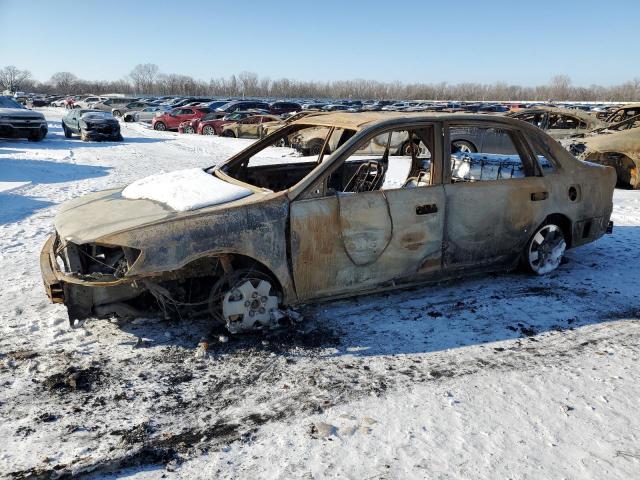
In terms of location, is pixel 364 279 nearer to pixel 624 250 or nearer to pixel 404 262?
pixel 404 262

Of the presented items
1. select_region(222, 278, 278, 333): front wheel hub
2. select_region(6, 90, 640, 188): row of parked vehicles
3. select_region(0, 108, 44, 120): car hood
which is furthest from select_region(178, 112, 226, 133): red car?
select_region(222, 278, 278, 333): front wheel hub

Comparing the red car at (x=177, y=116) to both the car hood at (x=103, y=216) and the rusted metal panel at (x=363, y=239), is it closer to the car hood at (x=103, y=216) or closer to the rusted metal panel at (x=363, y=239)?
the car hood at (x=103, y=216)

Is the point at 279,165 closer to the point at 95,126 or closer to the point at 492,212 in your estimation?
the point at 492,212

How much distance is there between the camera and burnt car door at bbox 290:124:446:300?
3844mm

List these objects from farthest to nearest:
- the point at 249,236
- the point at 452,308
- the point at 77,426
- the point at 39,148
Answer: the point at 39,148
the point at 452,308
the point at 249,236
the point at 77,426

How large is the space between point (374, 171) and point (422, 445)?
3475mm

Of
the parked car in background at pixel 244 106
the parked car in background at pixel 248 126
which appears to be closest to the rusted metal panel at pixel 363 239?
the parked car in background at pixel 248 126

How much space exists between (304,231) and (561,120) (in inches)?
503

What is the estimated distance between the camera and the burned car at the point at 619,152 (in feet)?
32.4

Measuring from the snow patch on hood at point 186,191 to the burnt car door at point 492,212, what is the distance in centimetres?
183

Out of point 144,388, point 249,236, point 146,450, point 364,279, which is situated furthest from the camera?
point 364,279

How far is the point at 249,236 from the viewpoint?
144 inches

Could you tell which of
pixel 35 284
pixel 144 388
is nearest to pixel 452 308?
pixel 144 388

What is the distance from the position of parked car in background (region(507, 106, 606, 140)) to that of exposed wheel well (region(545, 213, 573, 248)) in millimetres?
8875
